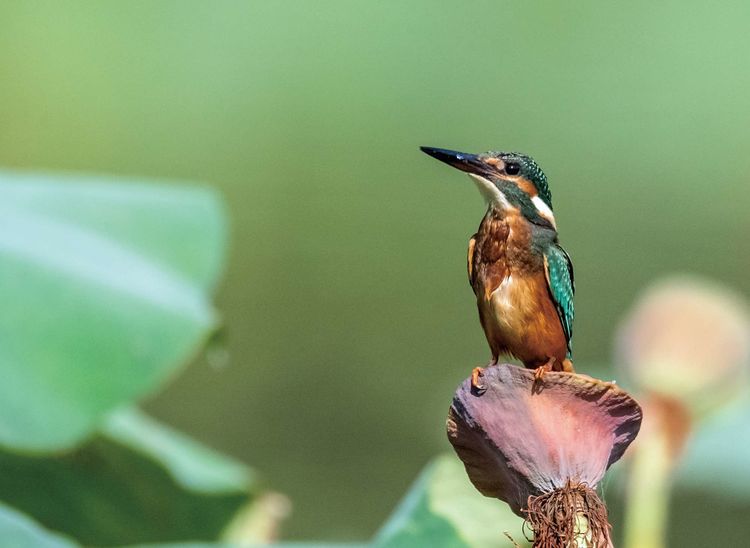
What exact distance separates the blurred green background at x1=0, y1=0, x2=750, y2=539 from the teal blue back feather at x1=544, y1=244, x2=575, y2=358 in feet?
13.8

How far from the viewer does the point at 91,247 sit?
5.32 feet

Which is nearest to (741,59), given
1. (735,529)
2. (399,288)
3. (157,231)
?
(399,288)

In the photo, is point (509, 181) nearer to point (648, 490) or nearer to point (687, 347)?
point (648, 490)

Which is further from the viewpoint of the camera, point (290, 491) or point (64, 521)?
point (290, 491)

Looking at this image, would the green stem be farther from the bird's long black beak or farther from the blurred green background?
the blurred green background

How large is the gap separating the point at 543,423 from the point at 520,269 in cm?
20

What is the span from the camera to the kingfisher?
3.38 ft

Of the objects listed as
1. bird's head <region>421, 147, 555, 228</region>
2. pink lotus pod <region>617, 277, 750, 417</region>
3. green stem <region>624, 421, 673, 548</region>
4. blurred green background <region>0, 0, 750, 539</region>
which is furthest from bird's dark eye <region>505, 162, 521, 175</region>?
blurred green background <region>0, 0, 750, 539</region>

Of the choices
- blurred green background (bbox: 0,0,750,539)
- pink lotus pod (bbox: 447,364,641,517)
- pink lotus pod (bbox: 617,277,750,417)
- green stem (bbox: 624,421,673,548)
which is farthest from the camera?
blurred green background (bbox: 0,0,750,539)

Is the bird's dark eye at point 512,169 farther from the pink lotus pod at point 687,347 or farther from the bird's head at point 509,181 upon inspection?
the pink lotus pod at point 687,347

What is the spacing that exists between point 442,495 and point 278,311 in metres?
4.98

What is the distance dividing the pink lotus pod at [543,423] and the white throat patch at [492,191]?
196 millimetres

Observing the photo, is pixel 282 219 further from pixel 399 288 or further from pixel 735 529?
pixel 735 529

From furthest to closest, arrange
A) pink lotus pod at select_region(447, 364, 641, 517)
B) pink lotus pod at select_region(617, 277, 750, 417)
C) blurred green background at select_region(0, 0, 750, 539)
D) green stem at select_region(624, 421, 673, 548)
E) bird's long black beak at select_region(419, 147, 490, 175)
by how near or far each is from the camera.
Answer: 1. blurred green background at select_region(0, 0, 750, 539)
2. pink lotus pod at select_region(617, 277, 750, 417)
3. green stem at select_region(624, 421, 673, 548)
4. bird's long black beak at select_region(419, 147, 490, 175)
5. pink lotus pod at select_region(447, 364, 641, 517)
